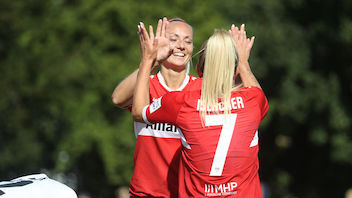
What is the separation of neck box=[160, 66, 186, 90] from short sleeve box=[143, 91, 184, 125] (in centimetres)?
108

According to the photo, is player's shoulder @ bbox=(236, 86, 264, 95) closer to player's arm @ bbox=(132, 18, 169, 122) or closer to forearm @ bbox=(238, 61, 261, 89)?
forearm @ bbox=(238, 61, 261, 89)

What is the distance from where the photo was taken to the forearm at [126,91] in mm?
5043

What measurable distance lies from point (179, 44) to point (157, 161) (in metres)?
1.08

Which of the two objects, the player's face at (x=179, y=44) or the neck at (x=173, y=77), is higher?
the player's face at (x=179, y=44)

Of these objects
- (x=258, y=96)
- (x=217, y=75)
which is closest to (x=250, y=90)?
(x=258, y=96)

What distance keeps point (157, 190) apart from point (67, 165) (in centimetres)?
1746

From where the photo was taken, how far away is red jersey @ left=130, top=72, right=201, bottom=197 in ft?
17.3

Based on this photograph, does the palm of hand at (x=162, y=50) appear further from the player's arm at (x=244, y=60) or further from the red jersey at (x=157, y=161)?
the red jersey at (x=157, y=161)

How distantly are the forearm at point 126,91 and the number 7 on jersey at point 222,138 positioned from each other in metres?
0.94

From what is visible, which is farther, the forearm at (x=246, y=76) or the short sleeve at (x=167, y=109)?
the forearm at (x=246, y=76)

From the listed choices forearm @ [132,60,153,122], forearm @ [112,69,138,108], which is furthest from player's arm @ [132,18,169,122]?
forearm @ [112,69,138,108]

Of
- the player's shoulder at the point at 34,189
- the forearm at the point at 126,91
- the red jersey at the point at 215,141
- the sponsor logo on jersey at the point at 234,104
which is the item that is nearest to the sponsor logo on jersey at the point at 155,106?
the red jersey at the point at 215,141

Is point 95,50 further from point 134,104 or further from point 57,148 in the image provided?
point 134,104

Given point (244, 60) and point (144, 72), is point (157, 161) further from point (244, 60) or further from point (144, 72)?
point (244, 60)
